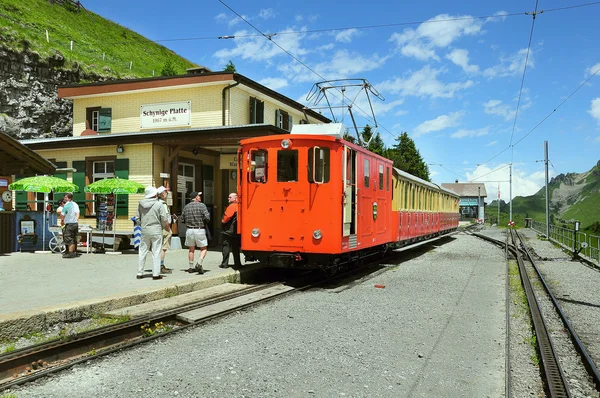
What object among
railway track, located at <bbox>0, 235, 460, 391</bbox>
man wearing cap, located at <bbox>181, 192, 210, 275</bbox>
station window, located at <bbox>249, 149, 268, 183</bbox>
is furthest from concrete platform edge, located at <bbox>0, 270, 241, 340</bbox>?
station window, located at <bbox>249, 149, 268, 183</bbox>

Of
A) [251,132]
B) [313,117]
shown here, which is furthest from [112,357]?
[313,117]

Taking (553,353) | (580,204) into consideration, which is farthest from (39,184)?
(580,204)

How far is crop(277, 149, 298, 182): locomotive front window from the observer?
32.2 ft

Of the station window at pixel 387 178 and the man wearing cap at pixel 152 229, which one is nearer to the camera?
the man wearing cap at pixel 152 229

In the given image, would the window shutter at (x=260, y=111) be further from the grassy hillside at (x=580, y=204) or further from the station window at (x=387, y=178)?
the grassy hillside at (x=580, y=204)

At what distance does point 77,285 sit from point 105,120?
15.2 m

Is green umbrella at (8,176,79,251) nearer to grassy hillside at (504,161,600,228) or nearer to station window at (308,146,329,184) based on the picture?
station window at (308,146,329,184)

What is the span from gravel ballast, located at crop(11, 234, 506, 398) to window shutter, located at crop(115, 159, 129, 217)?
1108 cm

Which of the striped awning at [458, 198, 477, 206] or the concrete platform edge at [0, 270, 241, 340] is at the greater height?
the striped awning at [458, 198, 477, 206]

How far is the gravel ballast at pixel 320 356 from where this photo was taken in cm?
431

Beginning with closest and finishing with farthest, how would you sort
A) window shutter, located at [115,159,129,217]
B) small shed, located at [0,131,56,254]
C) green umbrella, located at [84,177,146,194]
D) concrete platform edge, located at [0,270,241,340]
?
concrete platform edge, located at [0,270,241,340], small shed, located at [0,131,56,254], green umbrella, located at [84,177,146,194], window shutter, located at [115,159,129,217]

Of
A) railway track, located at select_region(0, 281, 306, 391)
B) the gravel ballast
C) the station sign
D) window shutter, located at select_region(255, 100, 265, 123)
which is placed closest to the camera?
the gravel ballast

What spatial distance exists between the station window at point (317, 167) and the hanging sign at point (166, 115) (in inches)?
482

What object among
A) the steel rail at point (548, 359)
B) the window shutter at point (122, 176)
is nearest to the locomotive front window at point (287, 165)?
the steel rail at point (548, 359)
